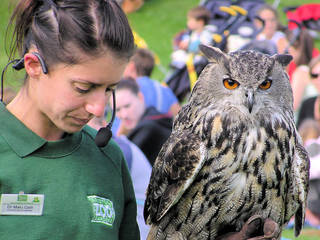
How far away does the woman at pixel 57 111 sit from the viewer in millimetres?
1616

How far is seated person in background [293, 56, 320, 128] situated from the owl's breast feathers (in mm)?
3770

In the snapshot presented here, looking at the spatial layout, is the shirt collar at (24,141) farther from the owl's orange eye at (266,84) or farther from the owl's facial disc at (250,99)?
the owl's orange eye at (266,84)

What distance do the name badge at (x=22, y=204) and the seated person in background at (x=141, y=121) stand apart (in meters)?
2.93

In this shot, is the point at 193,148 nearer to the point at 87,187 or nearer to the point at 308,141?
the point at 87,187

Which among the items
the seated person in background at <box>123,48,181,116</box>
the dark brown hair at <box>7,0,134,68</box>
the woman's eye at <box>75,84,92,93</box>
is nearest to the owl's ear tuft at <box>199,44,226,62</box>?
the dark brown hair at <box>7,0,134,68</box>

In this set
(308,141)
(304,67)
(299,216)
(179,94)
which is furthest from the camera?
(179,94)

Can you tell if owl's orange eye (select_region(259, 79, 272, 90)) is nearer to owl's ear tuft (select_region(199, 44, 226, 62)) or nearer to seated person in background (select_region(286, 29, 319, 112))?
owl's ear tuft (select_region(199, 44, 226, 62))

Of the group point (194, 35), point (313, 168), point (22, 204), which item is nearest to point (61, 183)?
point (22, 204)

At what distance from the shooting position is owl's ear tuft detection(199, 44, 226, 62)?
2261 millimetres

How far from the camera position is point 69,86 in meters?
1.63

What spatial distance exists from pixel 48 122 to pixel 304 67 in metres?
5.23

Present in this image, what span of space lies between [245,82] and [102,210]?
0.86m

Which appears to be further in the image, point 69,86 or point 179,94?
point 179,94

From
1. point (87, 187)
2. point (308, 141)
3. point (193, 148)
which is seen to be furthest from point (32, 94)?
point (308, 141)
